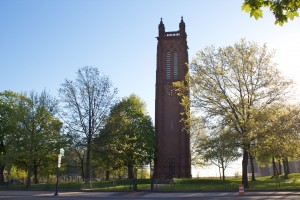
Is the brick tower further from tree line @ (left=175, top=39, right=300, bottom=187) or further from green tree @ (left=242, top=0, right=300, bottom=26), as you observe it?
green tree @ (left=242, top=0, right=300, bottom=26)

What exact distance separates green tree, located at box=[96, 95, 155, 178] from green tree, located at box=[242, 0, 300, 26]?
116 feet

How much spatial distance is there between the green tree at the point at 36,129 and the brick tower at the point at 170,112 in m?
16.8

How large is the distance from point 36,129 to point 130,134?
13.0m

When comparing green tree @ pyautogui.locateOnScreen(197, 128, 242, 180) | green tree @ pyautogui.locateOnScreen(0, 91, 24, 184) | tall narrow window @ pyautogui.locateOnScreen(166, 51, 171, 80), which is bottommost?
green tree @ pyautogui.locateOnScreen(197, 128, 242, 180)

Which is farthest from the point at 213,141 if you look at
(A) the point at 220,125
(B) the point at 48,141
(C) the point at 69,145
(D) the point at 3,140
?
(D) the point at 3,140

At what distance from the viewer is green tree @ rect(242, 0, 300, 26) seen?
836 centimetres

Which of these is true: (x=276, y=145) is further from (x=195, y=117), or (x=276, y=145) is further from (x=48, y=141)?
(x=48, y=141)

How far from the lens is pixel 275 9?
8539 mm

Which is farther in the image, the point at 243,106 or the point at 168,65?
the point at 168,65

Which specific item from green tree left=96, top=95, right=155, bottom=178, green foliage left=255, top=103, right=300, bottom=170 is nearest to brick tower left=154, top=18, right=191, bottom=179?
green tree left=96, top=95, right=155, bottom=178

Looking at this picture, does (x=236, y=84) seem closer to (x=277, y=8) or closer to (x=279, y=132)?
(x=279, y=132)

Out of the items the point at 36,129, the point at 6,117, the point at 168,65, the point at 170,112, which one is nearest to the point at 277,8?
the point at 36,129

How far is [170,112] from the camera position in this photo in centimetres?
5725

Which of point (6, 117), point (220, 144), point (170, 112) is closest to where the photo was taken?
point (220, 144)
